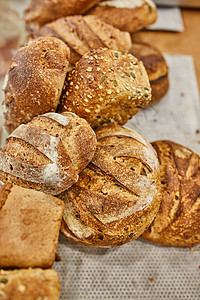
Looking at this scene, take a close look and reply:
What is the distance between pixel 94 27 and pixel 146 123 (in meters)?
0.77

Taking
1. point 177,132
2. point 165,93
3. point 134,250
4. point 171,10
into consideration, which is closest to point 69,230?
point 134,250

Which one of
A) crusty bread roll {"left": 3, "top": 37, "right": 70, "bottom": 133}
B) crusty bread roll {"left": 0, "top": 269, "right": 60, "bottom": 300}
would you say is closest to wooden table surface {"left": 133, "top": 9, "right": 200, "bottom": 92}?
crusty bread roll {"left": 3, "top": 37, "right": 70, "bottom": 133}

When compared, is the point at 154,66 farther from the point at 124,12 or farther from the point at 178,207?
the point at 178,207

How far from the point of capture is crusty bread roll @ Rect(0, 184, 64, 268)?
1082 mm

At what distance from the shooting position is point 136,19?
74.7 inches

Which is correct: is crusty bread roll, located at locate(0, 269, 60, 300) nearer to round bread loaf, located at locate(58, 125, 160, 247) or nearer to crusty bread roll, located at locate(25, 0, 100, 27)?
round bread loaf, located at locate(58, 125, 160, 247)

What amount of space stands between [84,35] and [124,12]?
0.46 meters

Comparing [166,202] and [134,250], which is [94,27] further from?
[134,250]

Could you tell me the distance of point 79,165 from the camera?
50.3 inches

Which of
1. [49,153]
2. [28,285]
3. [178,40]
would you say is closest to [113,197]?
[49,153]

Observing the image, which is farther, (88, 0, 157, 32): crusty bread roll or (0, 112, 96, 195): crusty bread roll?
(88, 0, 157, 32): crusty bread roll

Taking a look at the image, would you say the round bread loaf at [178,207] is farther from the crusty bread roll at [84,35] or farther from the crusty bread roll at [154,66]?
the crusty bread roll at [84,35]

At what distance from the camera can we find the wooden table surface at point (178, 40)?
2.58 metres

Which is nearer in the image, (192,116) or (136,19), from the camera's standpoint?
(136,19)
